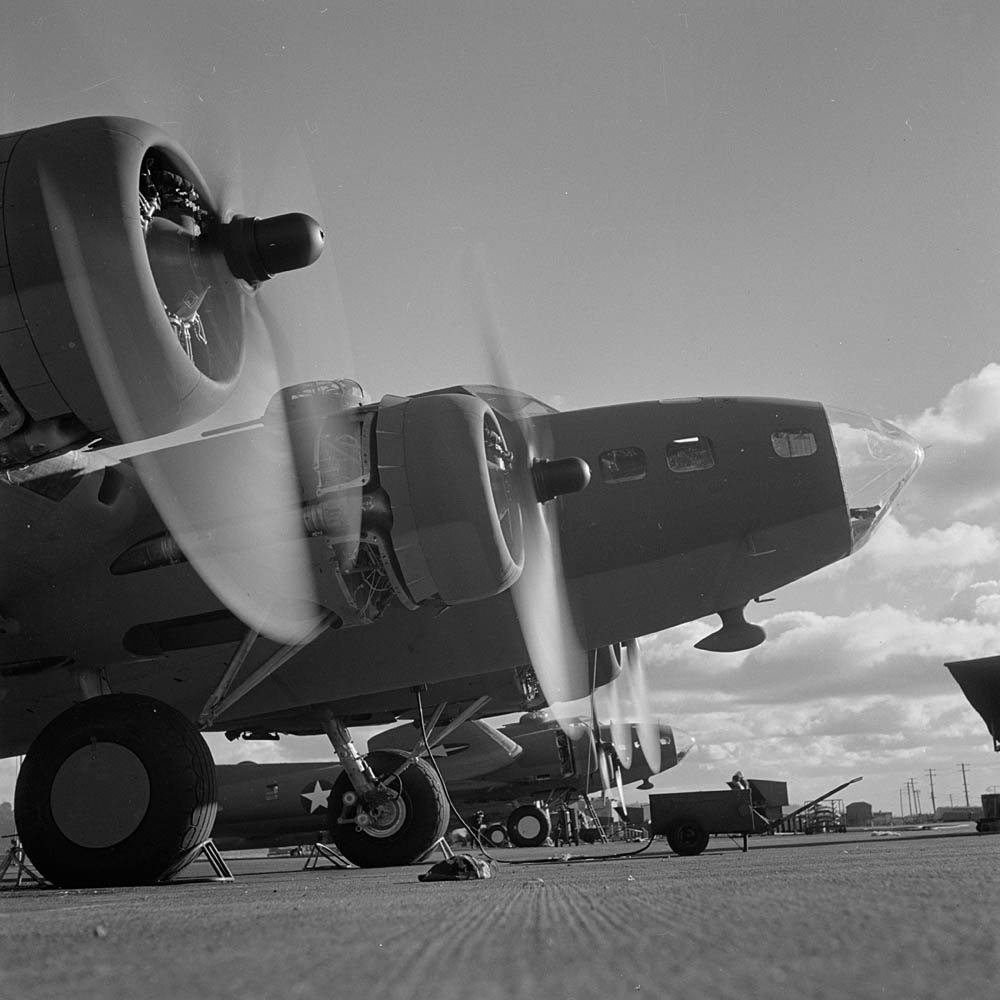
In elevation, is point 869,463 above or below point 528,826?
above

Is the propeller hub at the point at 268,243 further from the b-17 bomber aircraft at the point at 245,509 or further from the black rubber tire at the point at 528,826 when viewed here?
the black rubber tire at the point at 528,826

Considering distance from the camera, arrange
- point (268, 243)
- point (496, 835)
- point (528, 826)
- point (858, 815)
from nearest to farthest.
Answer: point (268, 243) < point (528, 826) < point (496, 835) < point (858, 815)

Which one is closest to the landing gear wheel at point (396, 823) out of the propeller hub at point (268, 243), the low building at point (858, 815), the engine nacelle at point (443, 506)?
the engine nacelle at point (443, 506)

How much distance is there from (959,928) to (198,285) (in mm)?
4810

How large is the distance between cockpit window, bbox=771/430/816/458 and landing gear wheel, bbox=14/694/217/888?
4.49m

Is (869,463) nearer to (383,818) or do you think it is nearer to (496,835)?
(383,818)

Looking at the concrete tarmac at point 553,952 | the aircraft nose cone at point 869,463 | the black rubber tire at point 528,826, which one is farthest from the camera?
the black rubber tire at point 528,826

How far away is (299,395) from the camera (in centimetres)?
689

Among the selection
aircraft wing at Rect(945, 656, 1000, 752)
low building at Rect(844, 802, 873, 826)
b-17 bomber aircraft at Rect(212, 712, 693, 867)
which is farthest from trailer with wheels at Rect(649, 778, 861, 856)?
low building at Rect(844, 802, 873, 826)

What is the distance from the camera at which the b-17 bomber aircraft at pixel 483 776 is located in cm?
2381

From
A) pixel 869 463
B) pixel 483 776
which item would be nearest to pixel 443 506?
pixel 869 463

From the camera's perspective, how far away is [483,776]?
28.1m

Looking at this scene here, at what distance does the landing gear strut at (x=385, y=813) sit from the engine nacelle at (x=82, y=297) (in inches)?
270

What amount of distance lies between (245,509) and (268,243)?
1.85m
